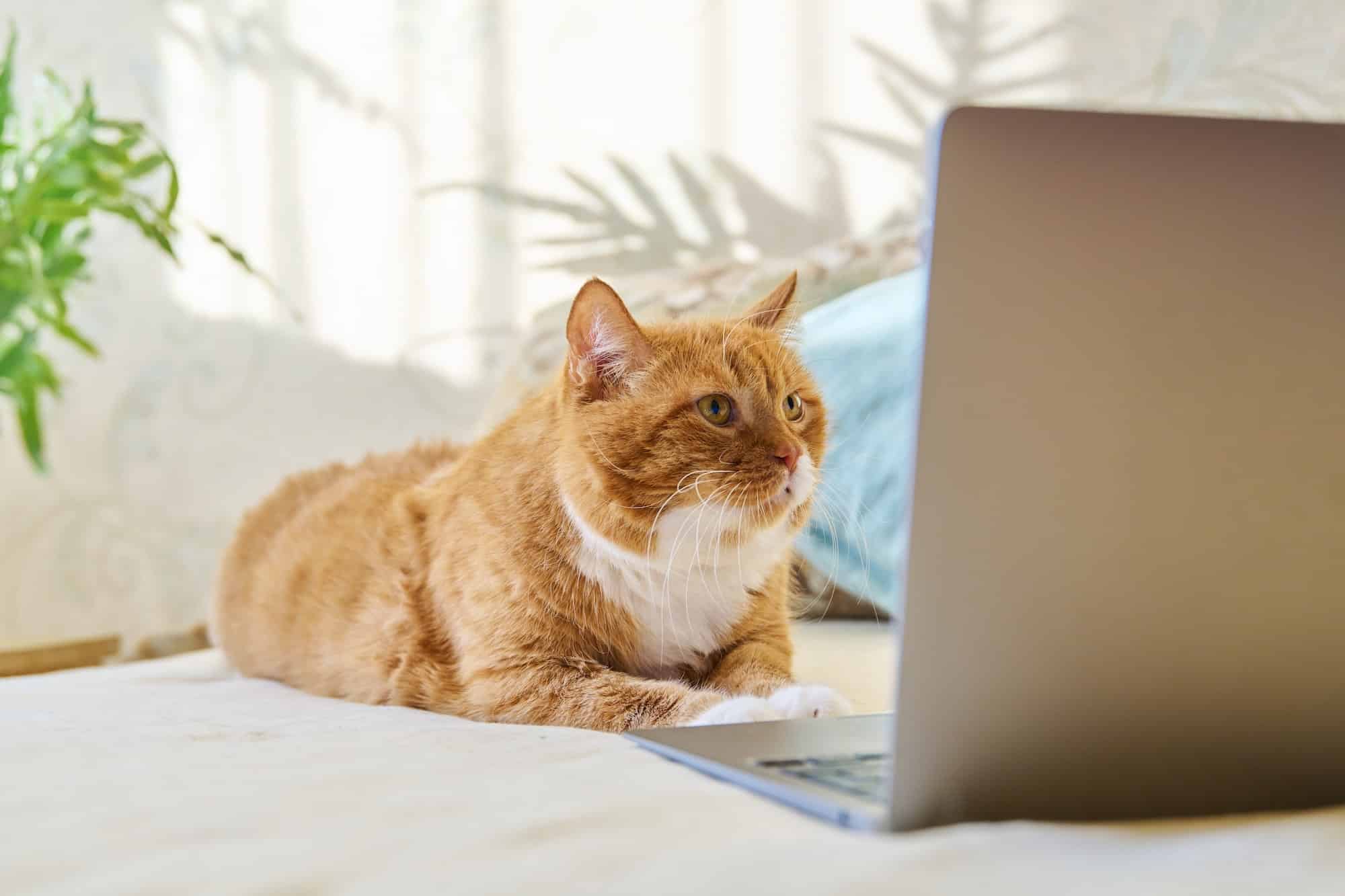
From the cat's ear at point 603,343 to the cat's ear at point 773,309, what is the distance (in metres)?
0.17

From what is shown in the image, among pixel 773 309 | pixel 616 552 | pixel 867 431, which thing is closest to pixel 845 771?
pixel 616 552

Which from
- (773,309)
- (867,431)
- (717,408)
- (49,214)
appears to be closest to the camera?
(717,408)

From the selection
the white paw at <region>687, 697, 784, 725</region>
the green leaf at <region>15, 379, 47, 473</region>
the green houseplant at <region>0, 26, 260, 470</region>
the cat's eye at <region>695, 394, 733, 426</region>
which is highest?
the green houseplant at <region>0, 26, 260, 470</region>

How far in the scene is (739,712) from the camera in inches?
37.6

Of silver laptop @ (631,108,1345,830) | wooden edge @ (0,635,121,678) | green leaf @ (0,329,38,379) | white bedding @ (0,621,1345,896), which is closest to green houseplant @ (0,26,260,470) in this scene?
green leaf @ (0,329,38,379)

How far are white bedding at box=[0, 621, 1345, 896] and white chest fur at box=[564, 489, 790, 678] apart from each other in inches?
10.3

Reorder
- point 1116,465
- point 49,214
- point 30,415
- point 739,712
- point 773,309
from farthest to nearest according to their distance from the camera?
point 30,415 → point 49,214 → point 773,309 → point 739,712 → point 1116,465

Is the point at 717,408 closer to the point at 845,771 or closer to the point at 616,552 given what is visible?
the point at 616,552

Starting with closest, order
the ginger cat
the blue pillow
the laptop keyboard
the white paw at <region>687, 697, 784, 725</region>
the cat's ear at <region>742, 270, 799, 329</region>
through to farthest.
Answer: the laptop keyboard → the white paw at <region>687, 697, 784, 725</region> → the ginger cat → the cat's ear at <region>742, 270, 799, 329</region> → the blue pillow

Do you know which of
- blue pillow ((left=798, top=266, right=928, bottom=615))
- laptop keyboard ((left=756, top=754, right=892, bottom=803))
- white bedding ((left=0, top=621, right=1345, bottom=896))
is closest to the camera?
white bedding ((left=0, top=621, right=1345, bottom=896))

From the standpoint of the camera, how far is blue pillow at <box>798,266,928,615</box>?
5.32ft

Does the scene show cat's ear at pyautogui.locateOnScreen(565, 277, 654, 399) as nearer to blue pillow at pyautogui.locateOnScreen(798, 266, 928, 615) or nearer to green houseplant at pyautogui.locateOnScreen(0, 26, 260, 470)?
blue pillow at pyautogui.locateOnScreen(798, 266, 928, 615)

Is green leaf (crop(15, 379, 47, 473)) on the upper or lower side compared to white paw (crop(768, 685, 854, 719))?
upper

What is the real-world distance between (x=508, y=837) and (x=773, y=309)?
2.55 ft
